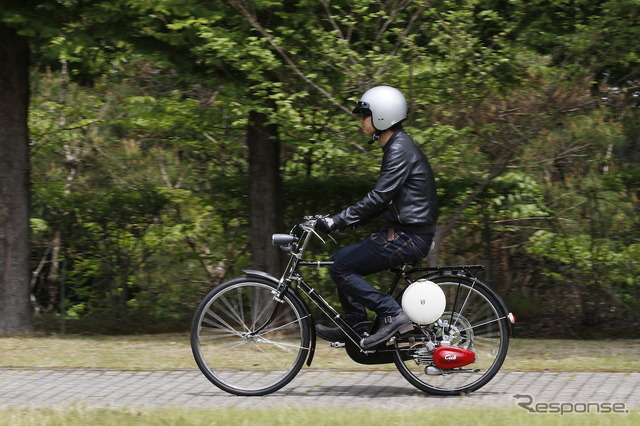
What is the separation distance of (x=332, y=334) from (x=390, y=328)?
0.44m

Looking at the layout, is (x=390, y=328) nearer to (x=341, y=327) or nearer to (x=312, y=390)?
(x=341, y=327)

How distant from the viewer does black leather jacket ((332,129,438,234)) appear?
21.8 ft

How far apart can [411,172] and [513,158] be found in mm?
3700

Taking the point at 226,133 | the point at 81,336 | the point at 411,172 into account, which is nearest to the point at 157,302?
the point at 81,336

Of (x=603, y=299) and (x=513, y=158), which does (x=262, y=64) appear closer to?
(x=513, y=158)

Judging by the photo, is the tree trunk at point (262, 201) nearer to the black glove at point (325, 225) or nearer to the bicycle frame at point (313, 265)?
the bicycle frame at point (313, 265)

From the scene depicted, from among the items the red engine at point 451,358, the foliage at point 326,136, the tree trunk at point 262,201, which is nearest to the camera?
the red engine at point 451,358

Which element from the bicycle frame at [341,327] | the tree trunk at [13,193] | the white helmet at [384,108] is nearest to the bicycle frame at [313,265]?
the bicycle frame at [341,327]

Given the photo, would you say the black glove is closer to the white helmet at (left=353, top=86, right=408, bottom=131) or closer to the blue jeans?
the blue jeans

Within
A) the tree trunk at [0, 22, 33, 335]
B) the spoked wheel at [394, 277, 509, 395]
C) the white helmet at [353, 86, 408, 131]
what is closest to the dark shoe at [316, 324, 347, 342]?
the spoked wheel at [394, 277, 509, 395]

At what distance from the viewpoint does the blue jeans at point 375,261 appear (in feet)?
22.0

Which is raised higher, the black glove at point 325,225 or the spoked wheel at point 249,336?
the black glove at point 325,225

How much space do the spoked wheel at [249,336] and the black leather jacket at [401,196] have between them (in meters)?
0.77

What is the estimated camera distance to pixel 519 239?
36.3 ft
